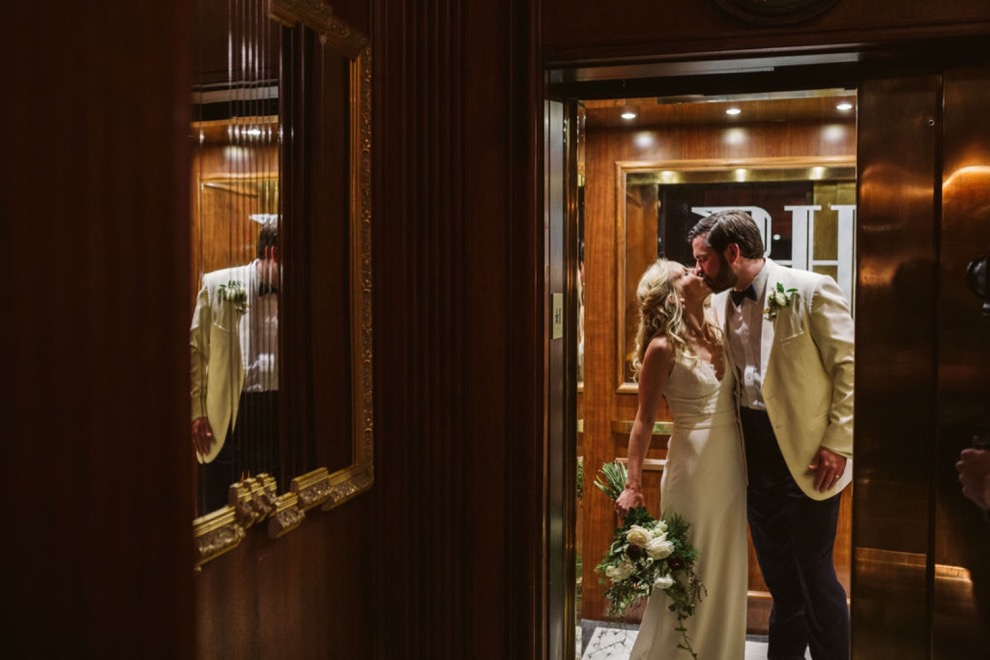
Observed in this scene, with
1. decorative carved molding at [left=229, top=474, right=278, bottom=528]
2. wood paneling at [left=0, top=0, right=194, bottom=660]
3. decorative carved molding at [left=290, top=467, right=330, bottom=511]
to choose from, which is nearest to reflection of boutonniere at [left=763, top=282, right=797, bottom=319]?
decorative carved molding at [left=290, top=467, right=330, bottom=511]

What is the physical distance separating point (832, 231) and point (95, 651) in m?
1.89

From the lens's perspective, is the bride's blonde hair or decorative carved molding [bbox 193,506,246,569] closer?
decorative carved molding [bbox 193,506,246,569]

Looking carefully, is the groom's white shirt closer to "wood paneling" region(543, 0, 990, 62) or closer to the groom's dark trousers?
"wood paneling" region(543, 0, 990, 62)

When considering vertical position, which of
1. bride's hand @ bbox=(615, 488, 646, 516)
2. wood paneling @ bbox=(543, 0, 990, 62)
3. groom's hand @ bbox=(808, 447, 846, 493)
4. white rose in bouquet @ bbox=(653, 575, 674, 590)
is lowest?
white rose in bouquet @ bbox=(653, 575, 674, 590)

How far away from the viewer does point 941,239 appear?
6.02 feet

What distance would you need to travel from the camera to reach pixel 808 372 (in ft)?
6.94

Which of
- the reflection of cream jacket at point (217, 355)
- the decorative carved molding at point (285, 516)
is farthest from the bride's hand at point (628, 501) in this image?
the reflection of cream jacket at point (217, 355)

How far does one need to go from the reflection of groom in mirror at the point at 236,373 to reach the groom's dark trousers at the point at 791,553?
1.37 m

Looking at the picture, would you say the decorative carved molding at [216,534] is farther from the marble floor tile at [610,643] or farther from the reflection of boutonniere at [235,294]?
the marble floor tile at [610,643]

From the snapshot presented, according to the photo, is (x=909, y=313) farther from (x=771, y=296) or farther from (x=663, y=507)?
(x=663, y=507)

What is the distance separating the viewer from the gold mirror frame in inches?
61.4

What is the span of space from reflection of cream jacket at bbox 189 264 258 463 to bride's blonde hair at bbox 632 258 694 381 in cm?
123

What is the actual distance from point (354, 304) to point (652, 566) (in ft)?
3.94

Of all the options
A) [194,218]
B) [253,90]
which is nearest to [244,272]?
[194,218]
